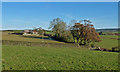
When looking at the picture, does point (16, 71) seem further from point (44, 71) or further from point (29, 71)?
point (44, 71)

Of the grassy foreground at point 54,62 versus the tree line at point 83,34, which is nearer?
the grassy foreground at point 54,62

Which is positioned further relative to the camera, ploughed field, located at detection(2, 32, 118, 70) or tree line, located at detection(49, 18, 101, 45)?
tree line, located at detection(49, 18, 101, 45)

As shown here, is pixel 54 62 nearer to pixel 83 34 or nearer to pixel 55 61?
pixel 55 61

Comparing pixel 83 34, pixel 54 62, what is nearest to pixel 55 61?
pixel 54 62

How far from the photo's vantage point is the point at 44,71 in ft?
16.3

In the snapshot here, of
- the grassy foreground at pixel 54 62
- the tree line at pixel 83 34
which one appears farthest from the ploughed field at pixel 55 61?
the tree line at pixel 83 34

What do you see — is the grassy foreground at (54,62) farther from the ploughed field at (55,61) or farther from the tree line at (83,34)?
the tree line at (83,34)

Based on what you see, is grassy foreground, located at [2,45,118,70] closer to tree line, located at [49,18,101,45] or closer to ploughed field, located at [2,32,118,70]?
ploughed field, located at [2,32,118,70]

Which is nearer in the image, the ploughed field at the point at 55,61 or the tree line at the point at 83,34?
the ploughed field at the point at 55,61

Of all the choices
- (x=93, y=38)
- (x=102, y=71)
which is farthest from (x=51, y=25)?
(x=102, y=71)

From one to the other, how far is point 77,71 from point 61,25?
4447 centimetres

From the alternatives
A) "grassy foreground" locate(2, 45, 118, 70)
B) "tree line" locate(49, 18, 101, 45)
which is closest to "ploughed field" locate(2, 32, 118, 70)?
"grassy foreground" locate(2, 45, 118, 70)

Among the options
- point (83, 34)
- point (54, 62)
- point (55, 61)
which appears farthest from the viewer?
point (83, 34)

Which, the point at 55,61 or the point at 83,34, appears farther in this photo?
the point at 83,34
